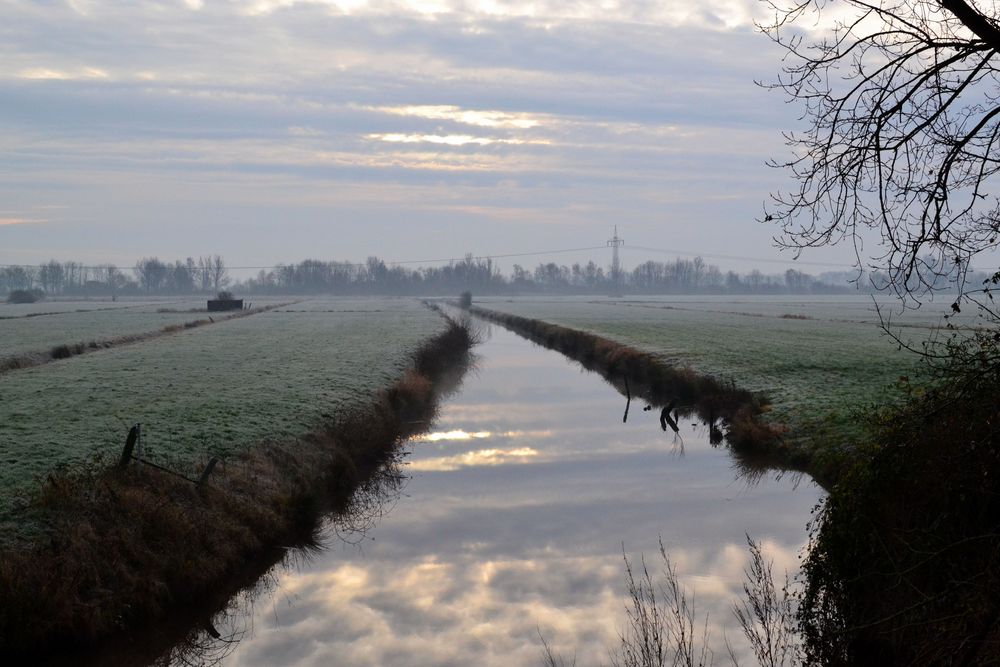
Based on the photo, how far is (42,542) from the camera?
41.9ft

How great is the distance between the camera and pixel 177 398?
86.2ft

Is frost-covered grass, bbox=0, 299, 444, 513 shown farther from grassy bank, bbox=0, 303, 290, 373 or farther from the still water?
the still water

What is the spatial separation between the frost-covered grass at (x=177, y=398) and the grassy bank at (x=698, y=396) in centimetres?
1051

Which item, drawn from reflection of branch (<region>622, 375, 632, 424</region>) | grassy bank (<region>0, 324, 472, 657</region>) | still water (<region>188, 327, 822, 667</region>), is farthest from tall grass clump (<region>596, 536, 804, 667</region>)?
reflection of branch (<region>622, 375, 632, 424</region>)

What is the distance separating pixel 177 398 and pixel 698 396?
17.7 metres

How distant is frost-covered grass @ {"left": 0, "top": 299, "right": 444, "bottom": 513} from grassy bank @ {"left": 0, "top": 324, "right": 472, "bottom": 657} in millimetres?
1132

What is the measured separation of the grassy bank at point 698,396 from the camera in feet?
75.9

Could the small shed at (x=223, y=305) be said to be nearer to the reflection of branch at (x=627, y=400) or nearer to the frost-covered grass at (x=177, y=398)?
the frost-covered grass at (x=177, y=398)

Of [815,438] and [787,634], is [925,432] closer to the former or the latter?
[787,634]

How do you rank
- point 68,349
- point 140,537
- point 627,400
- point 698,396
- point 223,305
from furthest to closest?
1. point 223,305
2. point 68,349
3. point 627,400
4. point 698,396
5. point 140,537

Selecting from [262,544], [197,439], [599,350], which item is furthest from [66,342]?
[262,544]

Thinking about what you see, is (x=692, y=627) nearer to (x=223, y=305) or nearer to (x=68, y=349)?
(x=68, y=349)

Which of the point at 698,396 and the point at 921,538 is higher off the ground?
the point at 921,538

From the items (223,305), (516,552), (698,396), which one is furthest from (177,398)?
(223,305)
